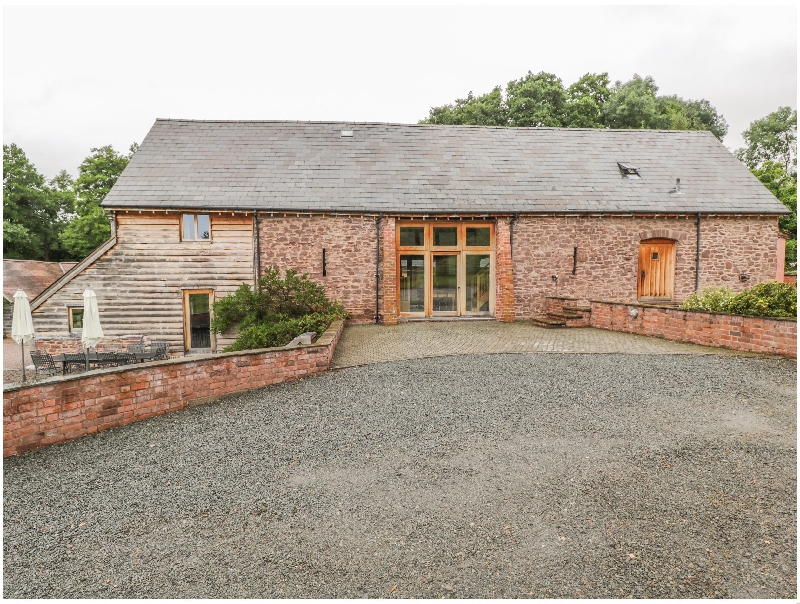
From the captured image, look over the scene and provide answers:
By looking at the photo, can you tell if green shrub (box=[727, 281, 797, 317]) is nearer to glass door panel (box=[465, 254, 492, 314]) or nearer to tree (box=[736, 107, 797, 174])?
glass door panel (box=[465, 254, 492, 314])

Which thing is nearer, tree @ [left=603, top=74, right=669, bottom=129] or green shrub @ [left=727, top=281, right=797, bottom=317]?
green shrub @ [left=727, top=281, right=797, bottom=317]

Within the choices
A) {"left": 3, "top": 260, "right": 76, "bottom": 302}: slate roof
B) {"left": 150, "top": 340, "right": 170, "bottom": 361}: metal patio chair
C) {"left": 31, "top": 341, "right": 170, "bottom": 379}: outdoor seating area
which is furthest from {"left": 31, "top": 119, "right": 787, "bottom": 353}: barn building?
Answer: {"left": 3, "top": 260, "right": 76, "bottom": 302}: slate roof

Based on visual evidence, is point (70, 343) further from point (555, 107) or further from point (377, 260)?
point (555, 107)

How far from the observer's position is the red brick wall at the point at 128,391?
16.1 ft

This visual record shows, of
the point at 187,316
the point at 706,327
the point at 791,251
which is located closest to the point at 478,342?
the point at 706,327

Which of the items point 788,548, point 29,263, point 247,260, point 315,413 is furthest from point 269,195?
point 29,263

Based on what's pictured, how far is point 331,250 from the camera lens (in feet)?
45.6

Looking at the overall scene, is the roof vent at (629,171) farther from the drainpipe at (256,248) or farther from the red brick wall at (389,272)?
the drainpipe at (256,248)

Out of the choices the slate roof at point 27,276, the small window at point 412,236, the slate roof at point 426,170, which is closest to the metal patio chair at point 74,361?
the slate roof at point 426,170

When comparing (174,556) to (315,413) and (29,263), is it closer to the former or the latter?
(315,413)

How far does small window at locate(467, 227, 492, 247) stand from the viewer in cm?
1452

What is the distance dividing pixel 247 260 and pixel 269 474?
10405 millimetres

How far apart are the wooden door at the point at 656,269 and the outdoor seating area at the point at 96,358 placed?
590 inches

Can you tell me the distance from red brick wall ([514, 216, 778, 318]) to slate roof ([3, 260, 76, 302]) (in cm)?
2340
